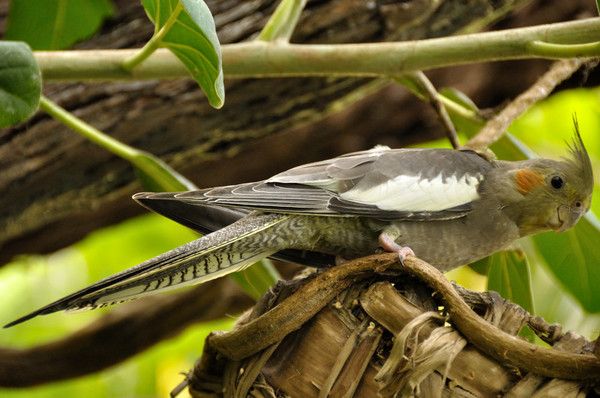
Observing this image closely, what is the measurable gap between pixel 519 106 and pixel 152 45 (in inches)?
32.4

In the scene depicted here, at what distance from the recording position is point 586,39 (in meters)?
1.59

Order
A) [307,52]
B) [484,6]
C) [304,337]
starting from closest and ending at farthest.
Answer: [304,337] < [307,52] < [484,6]

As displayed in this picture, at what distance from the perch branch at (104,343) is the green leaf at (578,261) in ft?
3.34

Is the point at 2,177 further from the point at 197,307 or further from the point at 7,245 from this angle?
the point at 197,307

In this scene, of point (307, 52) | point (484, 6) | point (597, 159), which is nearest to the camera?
point (307, 52)

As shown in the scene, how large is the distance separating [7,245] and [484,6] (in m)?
1.58

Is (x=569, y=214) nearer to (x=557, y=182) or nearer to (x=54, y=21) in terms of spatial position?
(x=557, y=182)

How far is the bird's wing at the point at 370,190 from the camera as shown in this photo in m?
1.54

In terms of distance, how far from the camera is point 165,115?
8.05ft

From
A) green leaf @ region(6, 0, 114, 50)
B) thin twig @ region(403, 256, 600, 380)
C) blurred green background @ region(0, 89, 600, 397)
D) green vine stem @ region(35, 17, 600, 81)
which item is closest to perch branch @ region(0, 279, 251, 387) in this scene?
blurred green background @ region(0, 89, 600, 397)

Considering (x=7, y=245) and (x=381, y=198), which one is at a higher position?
(x=7, y=245)

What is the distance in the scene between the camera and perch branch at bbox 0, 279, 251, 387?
2508mm

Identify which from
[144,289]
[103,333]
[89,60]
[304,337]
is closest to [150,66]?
[89,60]

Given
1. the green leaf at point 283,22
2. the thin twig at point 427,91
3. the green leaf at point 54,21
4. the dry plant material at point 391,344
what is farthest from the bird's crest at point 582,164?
the green leaf at point 54,21
